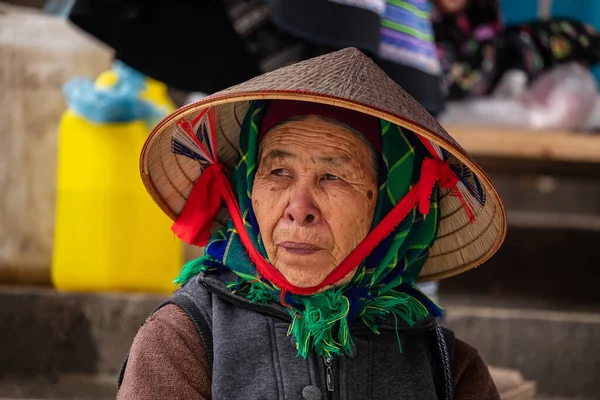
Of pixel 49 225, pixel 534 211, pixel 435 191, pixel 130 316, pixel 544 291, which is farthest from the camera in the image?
pixel 534 211

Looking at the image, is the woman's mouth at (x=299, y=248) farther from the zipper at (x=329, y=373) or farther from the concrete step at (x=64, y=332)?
the concrete step at (x=64, y=332)

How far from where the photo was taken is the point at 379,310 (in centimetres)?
226

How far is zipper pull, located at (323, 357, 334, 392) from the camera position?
215 centimetres

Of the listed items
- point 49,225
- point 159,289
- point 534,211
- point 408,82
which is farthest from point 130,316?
point 534,211

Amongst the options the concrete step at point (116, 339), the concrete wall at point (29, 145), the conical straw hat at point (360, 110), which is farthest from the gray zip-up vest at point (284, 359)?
the concrete wall at point (29, 145)

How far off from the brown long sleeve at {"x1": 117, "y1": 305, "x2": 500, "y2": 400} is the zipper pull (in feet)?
0.89

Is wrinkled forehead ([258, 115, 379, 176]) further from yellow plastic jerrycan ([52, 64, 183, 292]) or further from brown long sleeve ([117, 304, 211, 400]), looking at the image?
yellow plastic jerrycan ([52, 64, 183, 292])

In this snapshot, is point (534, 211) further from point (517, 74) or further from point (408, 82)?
point (408, 82)

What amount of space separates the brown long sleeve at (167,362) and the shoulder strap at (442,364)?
576 mm

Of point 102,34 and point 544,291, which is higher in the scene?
point 102,34

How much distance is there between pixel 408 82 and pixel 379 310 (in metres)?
1.04

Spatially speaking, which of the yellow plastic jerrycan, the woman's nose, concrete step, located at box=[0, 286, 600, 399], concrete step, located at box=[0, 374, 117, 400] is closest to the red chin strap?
the woman's nose

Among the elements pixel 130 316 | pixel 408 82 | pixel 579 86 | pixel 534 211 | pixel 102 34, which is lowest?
pixel 534 211

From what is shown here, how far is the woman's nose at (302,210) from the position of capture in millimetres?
2139
